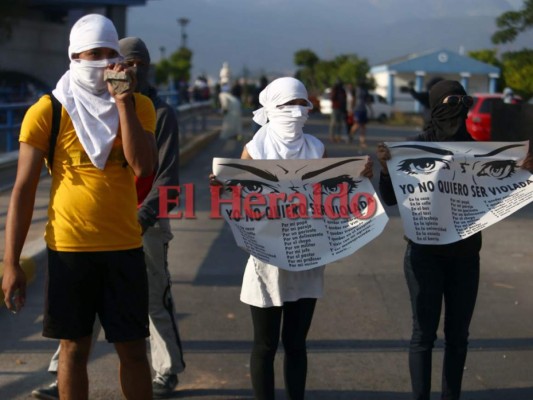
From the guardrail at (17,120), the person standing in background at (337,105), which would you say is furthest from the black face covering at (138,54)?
the person standing in background at (337,105)

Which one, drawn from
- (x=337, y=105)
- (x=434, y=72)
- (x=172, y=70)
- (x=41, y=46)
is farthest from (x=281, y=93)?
(x=434, y=72)

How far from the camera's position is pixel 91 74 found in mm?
3893

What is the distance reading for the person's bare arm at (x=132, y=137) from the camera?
3.80 meters

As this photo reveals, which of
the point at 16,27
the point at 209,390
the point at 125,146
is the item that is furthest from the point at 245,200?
the point at 16,27

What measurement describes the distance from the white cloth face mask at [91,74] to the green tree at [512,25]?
536 inches

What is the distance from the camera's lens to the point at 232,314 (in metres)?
7.29

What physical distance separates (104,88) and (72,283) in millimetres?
851

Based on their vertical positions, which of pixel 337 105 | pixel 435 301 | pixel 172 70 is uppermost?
pixel 435 301

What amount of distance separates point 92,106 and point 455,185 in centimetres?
213

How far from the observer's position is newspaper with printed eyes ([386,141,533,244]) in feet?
16.0

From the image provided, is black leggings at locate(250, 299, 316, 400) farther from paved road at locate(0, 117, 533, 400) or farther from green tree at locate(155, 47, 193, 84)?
green tree at locate(155, 47, 193, 84)

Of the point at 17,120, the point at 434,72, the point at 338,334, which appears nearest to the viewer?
the point at 338,334

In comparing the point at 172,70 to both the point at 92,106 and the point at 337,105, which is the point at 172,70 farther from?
the point at 92,106

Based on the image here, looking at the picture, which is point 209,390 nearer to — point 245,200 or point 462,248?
point 245,200
